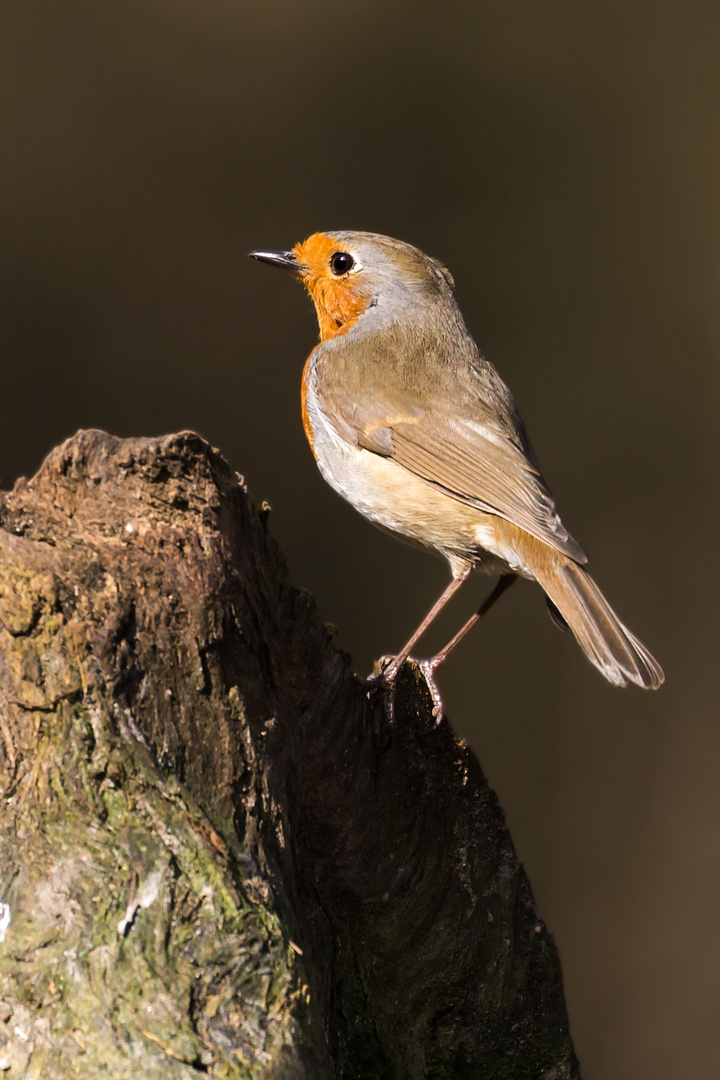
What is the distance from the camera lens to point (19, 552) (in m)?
1.68

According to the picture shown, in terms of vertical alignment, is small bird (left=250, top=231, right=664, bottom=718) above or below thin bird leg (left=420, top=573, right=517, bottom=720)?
above

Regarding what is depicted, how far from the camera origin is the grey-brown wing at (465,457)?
8.85 feet

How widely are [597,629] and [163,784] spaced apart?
1193 millimetres

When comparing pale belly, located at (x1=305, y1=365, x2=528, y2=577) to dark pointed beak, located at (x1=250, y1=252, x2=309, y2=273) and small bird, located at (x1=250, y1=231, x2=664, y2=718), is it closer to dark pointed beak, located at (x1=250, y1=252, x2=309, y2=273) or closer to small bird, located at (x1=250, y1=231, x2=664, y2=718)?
small bird, located at (x1=250, y1=231, x2=664, y2=718)

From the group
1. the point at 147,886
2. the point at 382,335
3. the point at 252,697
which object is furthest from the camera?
the point at 382,335

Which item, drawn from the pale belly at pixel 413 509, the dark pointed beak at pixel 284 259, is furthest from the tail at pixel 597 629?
the dark pointed beak at pixel 284 259

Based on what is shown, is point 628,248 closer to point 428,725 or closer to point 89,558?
point 428,725

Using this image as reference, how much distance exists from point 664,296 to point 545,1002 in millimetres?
3798

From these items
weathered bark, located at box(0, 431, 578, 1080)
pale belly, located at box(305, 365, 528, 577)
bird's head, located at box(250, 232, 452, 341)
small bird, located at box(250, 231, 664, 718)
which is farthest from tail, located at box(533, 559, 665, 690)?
bird's head, located at box(250, 232, 452, 341)

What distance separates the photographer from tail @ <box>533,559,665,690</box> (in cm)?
244

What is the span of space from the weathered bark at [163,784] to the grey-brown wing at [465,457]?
29.1 inches

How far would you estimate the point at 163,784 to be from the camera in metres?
1.69

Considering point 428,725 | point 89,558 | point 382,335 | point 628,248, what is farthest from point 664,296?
point 89,558

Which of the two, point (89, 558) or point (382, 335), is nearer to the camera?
point (89, 558)
